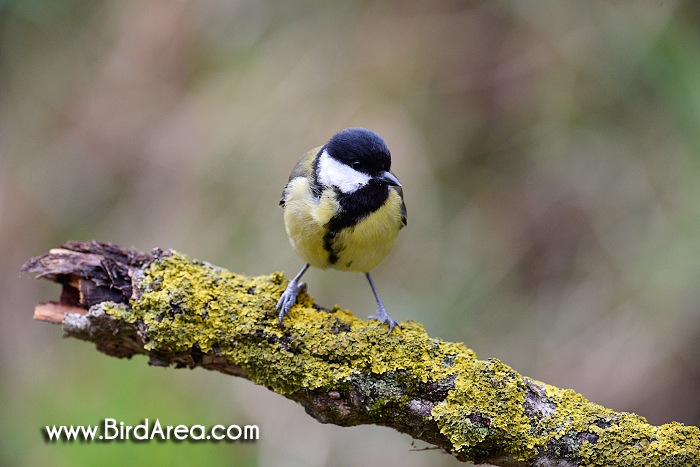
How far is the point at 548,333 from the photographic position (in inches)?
122

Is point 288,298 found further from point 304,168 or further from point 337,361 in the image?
point 304,168

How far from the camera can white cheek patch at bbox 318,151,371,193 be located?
217 centimetres

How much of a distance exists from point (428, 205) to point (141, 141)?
175 cm

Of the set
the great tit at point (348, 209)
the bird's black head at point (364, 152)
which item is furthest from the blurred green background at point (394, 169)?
the bird's black head at point (364, 152)

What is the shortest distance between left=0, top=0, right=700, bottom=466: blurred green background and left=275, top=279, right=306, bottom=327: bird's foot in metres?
1.01

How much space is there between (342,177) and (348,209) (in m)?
0.13

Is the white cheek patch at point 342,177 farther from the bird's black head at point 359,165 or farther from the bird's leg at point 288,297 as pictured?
the bird's leg at point 288,297

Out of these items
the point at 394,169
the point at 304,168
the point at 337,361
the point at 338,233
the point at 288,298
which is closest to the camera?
the point at 337,361

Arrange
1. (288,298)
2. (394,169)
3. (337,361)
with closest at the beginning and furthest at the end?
1. (337,361)
2. (288,298)
3. (394,169)

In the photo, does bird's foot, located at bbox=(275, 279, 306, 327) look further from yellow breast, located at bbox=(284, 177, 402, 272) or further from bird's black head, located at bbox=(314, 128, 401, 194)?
bird's black head, located at bbox=(314, 128, 401, 194)

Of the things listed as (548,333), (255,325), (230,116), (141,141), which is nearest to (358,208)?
(255,325)

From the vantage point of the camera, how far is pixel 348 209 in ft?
6.98

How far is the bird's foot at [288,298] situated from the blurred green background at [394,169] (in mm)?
1014

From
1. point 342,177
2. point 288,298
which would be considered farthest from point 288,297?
point 342,177
